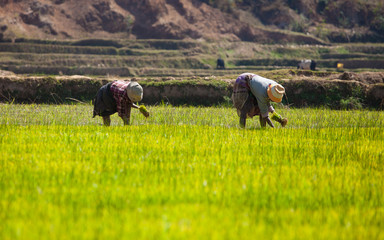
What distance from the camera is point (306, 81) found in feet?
53.6

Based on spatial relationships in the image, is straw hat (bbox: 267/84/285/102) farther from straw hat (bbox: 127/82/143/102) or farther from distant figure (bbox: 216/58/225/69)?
Answer: distant figure (bbox: 216/58/225/69)

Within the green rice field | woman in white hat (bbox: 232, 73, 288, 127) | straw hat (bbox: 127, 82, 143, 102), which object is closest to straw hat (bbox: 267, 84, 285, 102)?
woman in white hat (bbox: 232, 73, 288, 127)

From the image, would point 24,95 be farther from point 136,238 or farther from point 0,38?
point 0,38

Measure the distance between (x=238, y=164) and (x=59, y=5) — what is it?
235ft

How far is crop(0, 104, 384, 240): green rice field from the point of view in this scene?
2732 mm

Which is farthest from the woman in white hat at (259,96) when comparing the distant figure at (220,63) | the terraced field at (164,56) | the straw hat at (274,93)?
the distant figure at (220,63)

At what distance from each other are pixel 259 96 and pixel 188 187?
4.39m

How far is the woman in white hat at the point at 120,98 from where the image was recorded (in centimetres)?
808

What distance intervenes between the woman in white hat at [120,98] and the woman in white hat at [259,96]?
77.4 inches

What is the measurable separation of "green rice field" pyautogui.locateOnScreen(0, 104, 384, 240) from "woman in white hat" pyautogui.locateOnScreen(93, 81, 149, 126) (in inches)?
64.5

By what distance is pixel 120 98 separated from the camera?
Answer: 8250 mm

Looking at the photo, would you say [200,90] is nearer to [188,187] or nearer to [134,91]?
[134,91]

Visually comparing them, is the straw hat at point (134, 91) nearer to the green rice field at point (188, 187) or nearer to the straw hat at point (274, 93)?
the green rice field at point (188, 187)

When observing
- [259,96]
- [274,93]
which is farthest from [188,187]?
[259,96]
